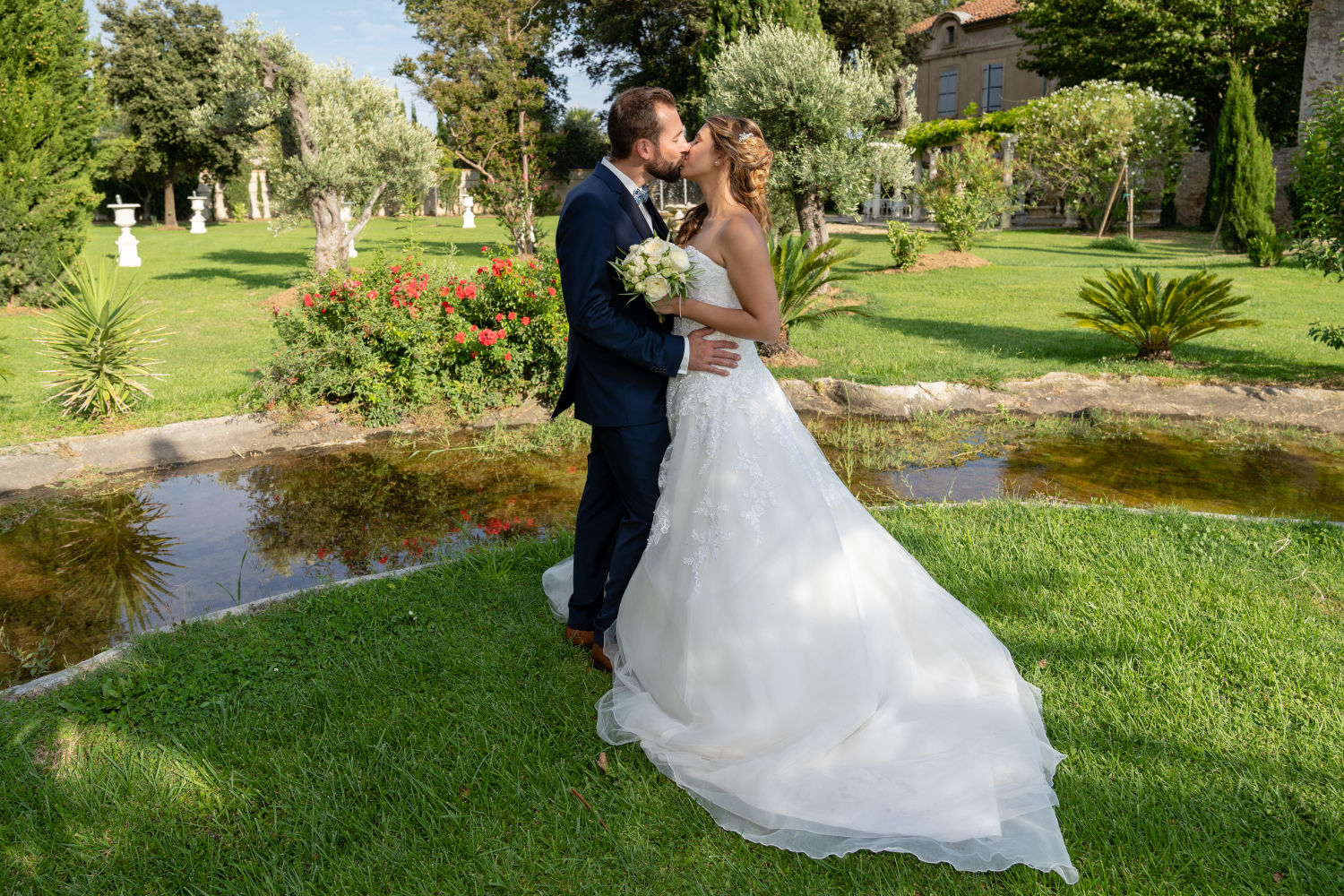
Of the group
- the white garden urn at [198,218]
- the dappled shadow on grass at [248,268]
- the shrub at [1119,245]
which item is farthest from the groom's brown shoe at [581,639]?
the white garden urn at [198,218]

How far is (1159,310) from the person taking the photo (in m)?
8.78

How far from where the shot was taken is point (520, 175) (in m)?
20.1

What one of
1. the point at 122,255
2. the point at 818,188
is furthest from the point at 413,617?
the point at 122,255

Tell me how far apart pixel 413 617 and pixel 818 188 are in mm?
11922

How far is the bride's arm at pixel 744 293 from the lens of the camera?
311cm

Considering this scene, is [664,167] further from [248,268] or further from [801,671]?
[248,268]

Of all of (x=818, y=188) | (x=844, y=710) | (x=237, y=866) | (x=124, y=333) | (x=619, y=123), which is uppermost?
(x=818, y=188)

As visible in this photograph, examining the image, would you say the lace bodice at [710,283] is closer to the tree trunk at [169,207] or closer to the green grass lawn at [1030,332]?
the green grass lawn at [1030,332]

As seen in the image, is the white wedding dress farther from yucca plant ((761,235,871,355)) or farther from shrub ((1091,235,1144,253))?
shrub ((1091,235,1144,253))

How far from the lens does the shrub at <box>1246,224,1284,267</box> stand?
55.0ft

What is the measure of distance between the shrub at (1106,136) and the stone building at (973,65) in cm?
1531

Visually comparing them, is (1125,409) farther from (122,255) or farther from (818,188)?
(122,255)

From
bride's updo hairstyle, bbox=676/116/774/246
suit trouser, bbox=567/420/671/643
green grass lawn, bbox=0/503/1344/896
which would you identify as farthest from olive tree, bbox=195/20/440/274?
bride's updo hairstyle, bbox=676/116/774/246

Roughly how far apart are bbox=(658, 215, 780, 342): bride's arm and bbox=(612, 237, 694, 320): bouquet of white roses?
154 mm
